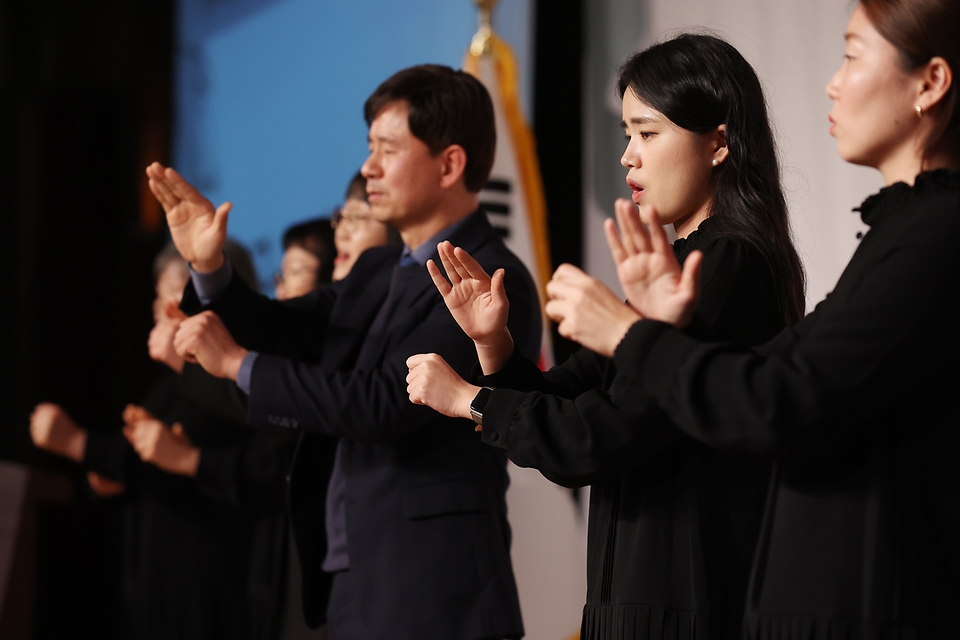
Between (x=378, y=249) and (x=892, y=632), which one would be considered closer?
(x=892, y=632)

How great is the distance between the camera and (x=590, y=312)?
120cm

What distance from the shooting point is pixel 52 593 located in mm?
4453

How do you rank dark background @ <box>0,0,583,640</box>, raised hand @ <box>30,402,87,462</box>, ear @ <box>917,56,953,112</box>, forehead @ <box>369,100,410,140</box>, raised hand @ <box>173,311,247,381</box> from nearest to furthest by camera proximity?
ear @ <box>917,56,953,112</box> → raised hand @ <box>173,311,247,381</box> → forehead @ <box>369,100,410,140</box> → raised hand @ <box>30,402,87,462</box> → dark background @ <box>0,0,583,640</box>

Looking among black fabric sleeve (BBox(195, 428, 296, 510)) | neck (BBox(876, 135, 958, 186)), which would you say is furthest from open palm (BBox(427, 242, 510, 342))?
black fabric sleeve (BBox(195, 428, 296, 510))

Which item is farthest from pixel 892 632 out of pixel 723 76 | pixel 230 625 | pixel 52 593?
pixel 52 593

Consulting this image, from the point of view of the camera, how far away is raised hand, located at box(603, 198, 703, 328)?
1158 millimetres

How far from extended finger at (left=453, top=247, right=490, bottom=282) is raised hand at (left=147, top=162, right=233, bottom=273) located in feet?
2.52

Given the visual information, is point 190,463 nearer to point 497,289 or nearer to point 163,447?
point 163,447

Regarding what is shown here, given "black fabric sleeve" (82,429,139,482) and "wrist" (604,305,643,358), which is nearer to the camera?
"wrist" (604,305,643,358)

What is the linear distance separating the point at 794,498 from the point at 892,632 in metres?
0.17

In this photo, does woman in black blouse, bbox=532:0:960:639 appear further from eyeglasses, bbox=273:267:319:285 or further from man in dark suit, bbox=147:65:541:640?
eyeglasses, bbox=273:267:319:285

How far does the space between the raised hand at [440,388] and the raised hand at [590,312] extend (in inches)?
12.7

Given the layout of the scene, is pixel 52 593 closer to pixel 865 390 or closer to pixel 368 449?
pixel 368 449

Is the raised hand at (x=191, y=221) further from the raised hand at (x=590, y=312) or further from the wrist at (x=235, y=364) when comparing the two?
the raised hand at (x=590, y=312)
